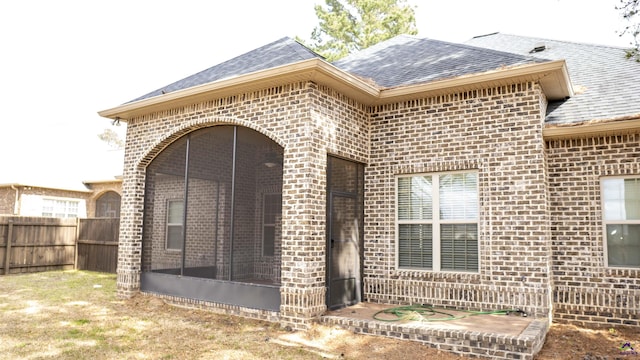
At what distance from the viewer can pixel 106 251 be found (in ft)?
47.1

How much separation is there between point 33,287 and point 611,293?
465 inches

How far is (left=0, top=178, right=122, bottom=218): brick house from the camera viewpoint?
59.8ft

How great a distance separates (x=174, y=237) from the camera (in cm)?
1266

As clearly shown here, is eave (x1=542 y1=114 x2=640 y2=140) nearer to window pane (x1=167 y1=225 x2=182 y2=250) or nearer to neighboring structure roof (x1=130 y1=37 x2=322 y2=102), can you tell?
neighboring structure roof (x1=130 y1=37 x2=322 y2=102)

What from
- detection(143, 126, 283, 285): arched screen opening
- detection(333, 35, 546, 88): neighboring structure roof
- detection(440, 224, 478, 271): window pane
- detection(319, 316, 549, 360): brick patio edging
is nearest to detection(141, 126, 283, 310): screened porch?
detection(143, 126, 283, 285): arched screen opening

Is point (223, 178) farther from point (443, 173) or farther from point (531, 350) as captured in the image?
point (531, 350)

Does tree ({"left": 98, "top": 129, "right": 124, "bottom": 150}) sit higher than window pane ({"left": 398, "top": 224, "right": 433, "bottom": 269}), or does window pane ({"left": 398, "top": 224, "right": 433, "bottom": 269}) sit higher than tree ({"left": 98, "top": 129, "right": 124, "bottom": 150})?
tree ({"left": 98, "top": 129, "right": 124, "bottom": 150})

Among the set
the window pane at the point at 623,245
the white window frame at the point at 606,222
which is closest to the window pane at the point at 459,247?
the white window frame at the point at 606,222

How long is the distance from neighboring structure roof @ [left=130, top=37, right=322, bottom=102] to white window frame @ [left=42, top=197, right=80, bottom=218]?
41.1 ft

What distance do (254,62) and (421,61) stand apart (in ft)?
10.6

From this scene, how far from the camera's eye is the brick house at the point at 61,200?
18.2 m

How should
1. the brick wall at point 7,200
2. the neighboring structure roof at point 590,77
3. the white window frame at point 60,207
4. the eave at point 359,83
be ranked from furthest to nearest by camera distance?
the white window frame at point 60,207
the brick wall at point 7,200
the neighboring structure roof at point 590,77
the eave at point 359,83

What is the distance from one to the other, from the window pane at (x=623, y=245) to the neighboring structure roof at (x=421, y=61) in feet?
9.57

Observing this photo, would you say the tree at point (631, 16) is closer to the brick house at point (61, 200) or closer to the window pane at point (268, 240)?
the window pane at point (268, 240)
